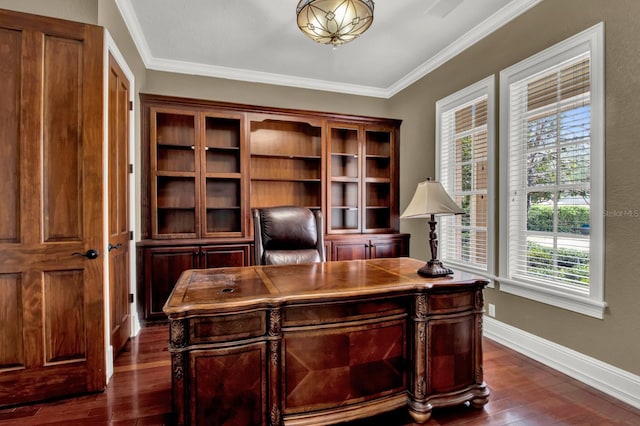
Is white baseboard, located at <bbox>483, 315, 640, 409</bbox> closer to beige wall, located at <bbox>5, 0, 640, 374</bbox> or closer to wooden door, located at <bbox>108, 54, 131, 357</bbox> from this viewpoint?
beige wall, located at <bbox>5, 0, 640, 374</bbox>

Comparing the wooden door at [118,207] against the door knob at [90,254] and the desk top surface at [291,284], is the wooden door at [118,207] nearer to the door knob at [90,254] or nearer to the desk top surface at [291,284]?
the door knob at [90,254]

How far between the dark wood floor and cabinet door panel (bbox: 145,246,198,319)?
903 millimetres

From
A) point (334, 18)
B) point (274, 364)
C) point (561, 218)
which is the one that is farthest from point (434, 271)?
point (334, 18)

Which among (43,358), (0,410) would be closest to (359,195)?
(43,358)

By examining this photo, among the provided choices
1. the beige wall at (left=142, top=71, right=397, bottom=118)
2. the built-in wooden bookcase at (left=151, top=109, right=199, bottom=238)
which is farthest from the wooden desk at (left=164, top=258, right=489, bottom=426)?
the beige wall at (left=142, top=71, right=397, bottom=118)

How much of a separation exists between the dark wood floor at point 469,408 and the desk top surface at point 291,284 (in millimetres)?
735

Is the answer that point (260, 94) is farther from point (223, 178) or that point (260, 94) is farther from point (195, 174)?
point (195, 174)

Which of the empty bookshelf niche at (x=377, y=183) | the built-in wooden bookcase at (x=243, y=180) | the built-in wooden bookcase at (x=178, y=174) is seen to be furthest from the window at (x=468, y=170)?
the built-in wooden bookcase at (x=178, y=174)

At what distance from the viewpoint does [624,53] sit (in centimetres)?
198

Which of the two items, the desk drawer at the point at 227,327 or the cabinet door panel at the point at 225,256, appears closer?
the desk drawer at the point at 227,327

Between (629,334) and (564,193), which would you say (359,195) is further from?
(629,334)

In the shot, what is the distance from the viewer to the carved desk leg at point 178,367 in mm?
1348

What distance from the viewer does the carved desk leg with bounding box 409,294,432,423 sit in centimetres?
171

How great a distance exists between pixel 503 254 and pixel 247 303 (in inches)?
92.6
